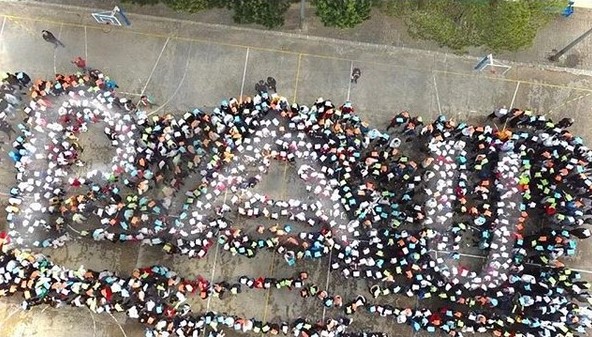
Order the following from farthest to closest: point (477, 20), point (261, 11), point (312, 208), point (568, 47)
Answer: point (568, 47) < point (477, 20) < point (261, 11) < point (312, 208)

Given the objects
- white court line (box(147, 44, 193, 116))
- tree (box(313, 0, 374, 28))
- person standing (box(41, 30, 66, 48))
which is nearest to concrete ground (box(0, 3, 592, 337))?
white court line (box(147, 44, 193, 116))

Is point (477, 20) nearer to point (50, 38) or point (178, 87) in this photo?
point (178, 87)

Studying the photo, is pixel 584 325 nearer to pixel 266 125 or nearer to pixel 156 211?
pixel 266 125

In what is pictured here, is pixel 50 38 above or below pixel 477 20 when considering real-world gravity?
below

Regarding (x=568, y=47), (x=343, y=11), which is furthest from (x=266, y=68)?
(x=568, y=47)

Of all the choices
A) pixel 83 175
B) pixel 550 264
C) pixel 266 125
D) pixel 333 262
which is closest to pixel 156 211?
pixel 83 175

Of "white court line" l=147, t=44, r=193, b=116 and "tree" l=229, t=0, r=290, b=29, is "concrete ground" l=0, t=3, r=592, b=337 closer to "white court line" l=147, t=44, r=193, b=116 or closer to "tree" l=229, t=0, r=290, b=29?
"white court line" l=147, t=44, r=193, b=116

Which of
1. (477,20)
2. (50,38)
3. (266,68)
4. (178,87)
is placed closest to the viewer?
(50,38)

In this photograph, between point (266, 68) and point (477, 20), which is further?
point (266, 68)
